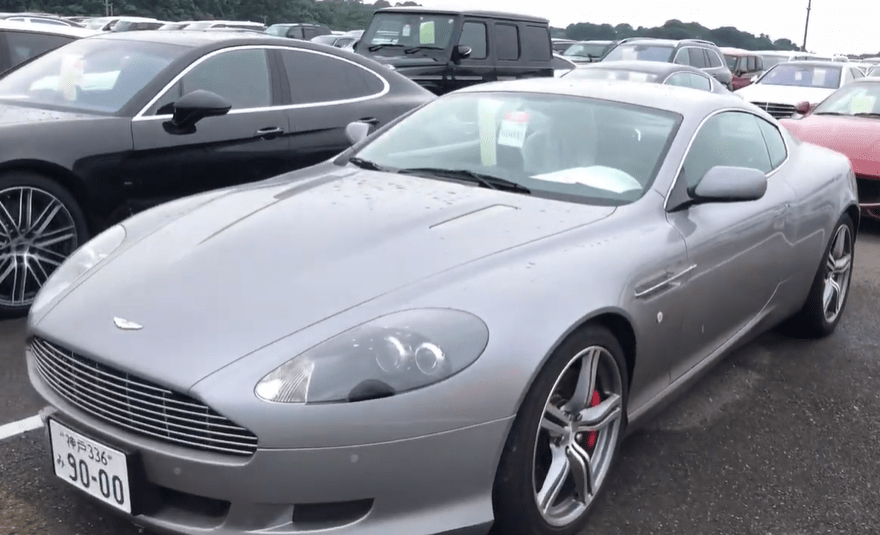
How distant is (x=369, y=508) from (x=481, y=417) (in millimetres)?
360

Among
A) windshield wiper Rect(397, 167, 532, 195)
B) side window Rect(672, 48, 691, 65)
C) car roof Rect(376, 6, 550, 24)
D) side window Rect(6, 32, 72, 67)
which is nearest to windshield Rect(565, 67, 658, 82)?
car roof Rect(376, 6, 550, 24)

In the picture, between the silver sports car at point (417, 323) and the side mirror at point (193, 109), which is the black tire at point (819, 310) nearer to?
the silver sports car at point (417, 323)

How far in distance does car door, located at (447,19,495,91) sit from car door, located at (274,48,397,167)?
5.00m

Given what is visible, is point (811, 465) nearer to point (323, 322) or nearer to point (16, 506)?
point (323, 322)

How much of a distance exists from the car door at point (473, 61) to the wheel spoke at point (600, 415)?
8526 millimetres

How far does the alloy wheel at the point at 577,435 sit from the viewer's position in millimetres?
2613

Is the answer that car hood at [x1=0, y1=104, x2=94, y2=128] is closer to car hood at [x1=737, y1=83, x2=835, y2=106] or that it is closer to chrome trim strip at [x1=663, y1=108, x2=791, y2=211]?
chrome trim strip at [x1=663, y1=108, x2=791, y2=211]

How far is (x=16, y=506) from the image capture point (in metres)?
2.78

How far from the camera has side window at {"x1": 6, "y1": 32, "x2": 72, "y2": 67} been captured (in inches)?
266

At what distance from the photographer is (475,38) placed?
1138 cm

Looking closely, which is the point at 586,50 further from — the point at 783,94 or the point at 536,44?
the point at 536,44

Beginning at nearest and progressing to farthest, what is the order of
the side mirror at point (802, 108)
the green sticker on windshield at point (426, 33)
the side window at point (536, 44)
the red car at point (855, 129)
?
the red car at point (855, 129) → the side mirror at point (802, 108) → the green sticker on windshield at point (426, 33) → the side window at point (536, 44)

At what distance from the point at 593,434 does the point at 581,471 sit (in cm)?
17

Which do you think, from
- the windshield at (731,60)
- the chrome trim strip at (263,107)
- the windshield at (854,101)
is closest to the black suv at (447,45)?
the windshield at (854,101)
